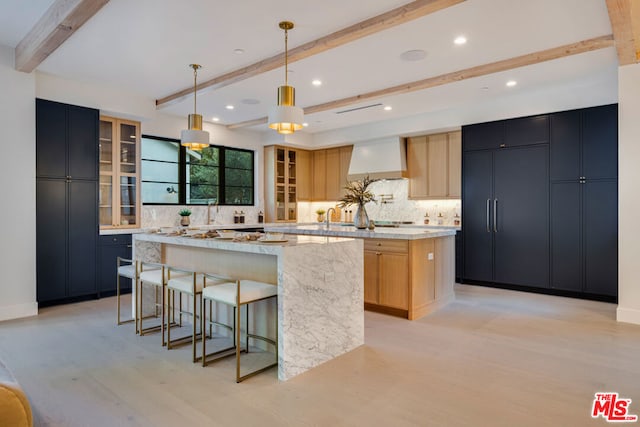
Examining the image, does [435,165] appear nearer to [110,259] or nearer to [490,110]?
[490,110]

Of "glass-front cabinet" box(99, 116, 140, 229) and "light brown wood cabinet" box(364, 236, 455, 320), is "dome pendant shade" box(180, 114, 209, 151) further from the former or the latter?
"light brown wood cabinet" box(364, 236, 455, 320)

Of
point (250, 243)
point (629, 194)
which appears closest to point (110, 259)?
point (250, 243)

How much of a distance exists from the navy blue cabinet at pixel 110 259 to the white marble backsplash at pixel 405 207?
179 inches

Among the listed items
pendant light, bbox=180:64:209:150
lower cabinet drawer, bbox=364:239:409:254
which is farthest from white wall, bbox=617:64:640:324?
pendant light, bbox=180:64:209:150

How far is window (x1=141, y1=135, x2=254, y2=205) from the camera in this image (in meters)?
6.55

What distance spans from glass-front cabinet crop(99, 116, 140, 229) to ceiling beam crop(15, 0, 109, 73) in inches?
61.9

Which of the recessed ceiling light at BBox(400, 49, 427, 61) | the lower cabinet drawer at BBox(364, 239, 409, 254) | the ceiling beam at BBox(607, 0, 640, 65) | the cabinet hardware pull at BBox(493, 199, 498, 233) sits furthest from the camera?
the cabinet hardware pull at BBox(493, 199, 498, 233)

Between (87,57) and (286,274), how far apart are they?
357 cm

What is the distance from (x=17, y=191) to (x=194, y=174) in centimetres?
299

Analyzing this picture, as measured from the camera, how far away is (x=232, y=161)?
25.7 feet

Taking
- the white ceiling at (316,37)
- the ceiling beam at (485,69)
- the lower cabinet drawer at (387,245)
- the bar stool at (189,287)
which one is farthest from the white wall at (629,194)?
the bar stool at (189,287)

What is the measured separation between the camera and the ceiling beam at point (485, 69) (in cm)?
378

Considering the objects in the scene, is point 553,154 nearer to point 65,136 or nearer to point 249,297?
point 249,297

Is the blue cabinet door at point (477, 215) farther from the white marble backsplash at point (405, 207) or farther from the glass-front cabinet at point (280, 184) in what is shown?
the glass-front cabinet at point (280, 184)
